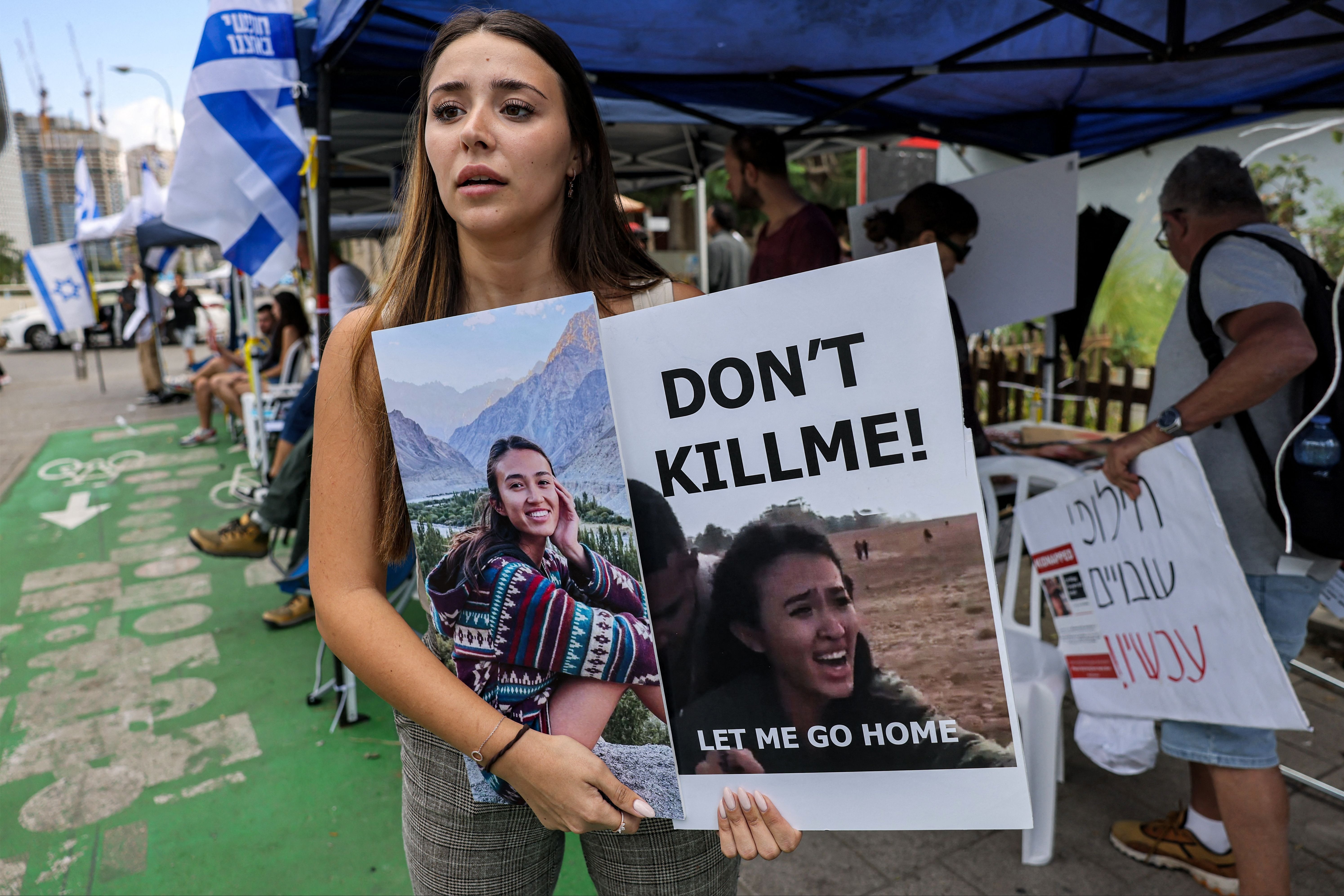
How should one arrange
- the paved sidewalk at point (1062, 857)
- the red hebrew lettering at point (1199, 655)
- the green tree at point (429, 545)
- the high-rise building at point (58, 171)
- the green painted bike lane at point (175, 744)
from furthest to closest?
the high-rise building at point (58, 171) → the green painted bike lane at point (175, 744) → the paved sidewalk at point (1062, 857) → the red hebrew lettering at point (1199, 655) → the green tree at point (429, 545)

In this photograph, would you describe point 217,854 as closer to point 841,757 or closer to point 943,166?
point 841,757

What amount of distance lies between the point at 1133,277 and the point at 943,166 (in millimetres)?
1713

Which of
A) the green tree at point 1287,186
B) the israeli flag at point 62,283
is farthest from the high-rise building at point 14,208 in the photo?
the green tree at point 1287,186

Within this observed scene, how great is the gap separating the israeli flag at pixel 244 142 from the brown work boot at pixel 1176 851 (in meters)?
3.56

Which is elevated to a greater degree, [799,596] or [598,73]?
[598,73]

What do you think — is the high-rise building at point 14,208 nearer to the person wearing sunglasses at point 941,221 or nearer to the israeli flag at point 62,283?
the israeli flag at point 62,283

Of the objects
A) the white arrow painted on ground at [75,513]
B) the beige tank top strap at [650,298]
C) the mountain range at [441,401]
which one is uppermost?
the beige tank top strap at [650,298]

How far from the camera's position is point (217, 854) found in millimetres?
2594

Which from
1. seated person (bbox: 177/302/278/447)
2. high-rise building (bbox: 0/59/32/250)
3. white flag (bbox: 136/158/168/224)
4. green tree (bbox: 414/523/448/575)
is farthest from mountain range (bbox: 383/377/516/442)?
high-rise building (bbox: 0/59/32/250)

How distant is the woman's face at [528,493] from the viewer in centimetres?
94

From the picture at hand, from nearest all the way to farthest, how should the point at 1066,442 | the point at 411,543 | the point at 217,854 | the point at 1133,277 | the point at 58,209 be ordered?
the point at 411,543, the point at 217,854, the point at 1066,442, the point at 1133,277, the point at 58,209

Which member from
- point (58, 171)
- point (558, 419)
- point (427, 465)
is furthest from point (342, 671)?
point (58, 171)

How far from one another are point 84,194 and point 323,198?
9.06 metres

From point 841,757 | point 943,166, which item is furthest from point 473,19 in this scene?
point 943,166
